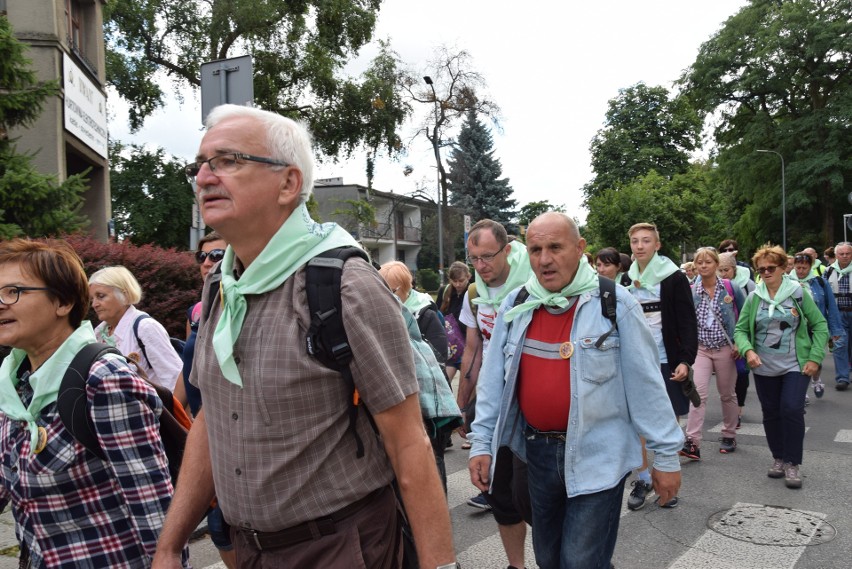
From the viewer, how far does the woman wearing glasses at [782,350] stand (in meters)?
5.91

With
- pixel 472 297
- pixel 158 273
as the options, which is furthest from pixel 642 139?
pixel 472 297

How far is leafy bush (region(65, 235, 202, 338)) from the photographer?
28.1 ft

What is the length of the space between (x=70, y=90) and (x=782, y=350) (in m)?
13.1

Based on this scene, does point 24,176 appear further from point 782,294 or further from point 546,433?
point 782,294

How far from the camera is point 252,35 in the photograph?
2173 centimetres

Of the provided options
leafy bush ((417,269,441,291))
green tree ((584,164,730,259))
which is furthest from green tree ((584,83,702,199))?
leafy bush ((417,269,441,291))

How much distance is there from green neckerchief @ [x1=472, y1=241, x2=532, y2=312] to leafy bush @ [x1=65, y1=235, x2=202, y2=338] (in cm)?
523

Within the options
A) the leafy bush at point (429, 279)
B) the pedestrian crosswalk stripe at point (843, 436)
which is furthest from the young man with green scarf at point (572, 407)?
the leafy bush at point (429, 279)

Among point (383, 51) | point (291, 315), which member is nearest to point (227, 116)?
point (291, 315)

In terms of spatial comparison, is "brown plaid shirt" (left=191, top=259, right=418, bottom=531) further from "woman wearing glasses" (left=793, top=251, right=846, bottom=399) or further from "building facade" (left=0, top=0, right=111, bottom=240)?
"building facade" (left=0, top=0, right=111, bottom=240)

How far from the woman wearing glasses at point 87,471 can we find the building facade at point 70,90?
31.8 ft

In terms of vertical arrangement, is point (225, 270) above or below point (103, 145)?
below

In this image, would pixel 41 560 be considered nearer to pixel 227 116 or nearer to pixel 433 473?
pixel 433 473

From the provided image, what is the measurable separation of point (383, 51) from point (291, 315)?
27568mm
